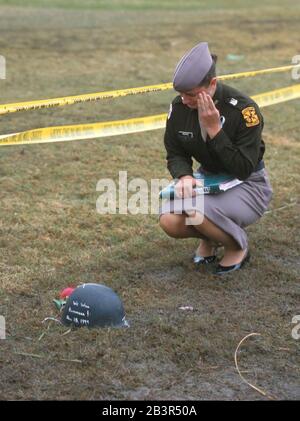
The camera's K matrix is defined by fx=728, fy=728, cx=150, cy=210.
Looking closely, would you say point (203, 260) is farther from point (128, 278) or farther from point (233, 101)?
point (233, 101)

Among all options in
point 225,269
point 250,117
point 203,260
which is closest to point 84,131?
point 203,260

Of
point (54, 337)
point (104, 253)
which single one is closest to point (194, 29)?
→ point (104, 253)

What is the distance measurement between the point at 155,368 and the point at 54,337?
599 millimetres

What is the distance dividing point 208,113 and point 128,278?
1197 millimetres

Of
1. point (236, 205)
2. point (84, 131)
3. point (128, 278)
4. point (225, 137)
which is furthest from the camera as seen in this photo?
point (84, 131)

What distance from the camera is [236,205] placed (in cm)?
454

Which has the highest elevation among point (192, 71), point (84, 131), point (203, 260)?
point (192, 71)

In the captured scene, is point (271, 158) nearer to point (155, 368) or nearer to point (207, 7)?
point (155, 368)

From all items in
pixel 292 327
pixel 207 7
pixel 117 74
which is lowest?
pixel 207 7

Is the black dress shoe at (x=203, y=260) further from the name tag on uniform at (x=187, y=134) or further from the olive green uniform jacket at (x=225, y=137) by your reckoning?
the name tag on uniform at (x=187, y=134)

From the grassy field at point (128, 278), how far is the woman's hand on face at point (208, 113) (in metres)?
0.99

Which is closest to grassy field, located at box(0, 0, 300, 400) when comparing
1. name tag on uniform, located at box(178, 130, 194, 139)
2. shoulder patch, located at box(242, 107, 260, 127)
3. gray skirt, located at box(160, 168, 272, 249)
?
gray skirt, located at box(160, 168, 272, 249)

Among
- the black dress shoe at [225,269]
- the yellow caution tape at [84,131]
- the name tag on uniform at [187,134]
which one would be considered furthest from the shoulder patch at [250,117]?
the yellow caution tape at [84,131]
